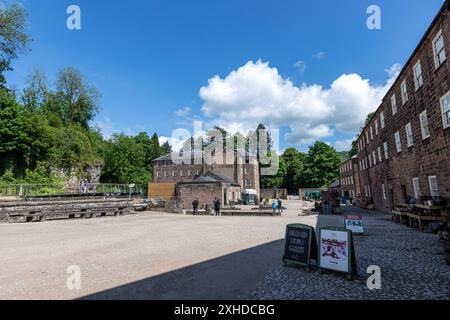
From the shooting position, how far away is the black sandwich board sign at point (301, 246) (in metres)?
6.67

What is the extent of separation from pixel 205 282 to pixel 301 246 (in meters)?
2.86

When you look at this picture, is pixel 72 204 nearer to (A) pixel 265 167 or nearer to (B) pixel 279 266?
(B) pixel 279 266

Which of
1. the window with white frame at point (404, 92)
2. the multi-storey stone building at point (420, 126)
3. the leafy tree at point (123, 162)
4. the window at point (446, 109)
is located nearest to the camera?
the window at point (446, 109)

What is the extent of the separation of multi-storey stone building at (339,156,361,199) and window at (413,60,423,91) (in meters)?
29.5

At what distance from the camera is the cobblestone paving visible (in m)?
4.92

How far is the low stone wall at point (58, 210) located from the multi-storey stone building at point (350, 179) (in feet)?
Answer: 119

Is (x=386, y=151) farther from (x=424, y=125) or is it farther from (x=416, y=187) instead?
(x=424, y=125)

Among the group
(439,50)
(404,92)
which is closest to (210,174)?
(404,92)

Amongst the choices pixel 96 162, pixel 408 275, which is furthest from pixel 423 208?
pixel 96 162

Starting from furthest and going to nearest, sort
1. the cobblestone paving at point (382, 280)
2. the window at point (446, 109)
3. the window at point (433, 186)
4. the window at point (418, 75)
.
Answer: the window at point (418, 75) < the window at point (433, 186) < the window at point (446, 109) < the cobblestone paving at point (382, 280)

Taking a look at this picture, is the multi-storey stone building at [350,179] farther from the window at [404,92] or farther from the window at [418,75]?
the window at [418,75]

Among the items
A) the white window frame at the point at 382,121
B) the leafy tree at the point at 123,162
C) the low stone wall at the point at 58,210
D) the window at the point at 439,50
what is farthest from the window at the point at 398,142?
the leafy tree at the point at 123,162

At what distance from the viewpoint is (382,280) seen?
5.70 meters
